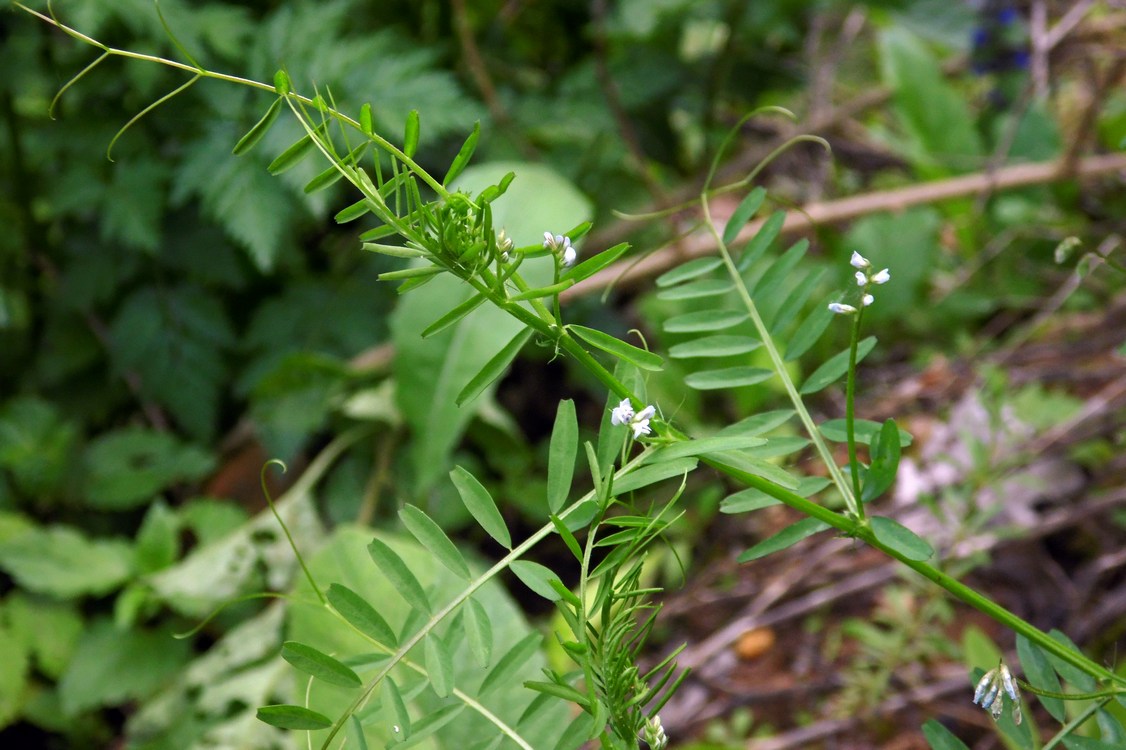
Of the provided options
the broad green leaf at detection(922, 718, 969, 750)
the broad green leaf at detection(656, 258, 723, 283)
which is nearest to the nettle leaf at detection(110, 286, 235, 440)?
the broad green leaf at detection(656, 258, 723, 283)

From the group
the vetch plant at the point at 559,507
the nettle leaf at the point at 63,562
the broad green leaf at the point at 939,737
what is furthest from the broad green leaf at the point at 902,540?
the nettle leaf at the point at 63,562

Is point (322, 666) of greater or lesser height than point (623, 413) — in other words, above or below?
below

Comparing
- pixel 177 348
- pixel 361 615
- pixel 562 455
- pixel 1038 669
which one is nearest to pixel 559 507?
pixel 562 455

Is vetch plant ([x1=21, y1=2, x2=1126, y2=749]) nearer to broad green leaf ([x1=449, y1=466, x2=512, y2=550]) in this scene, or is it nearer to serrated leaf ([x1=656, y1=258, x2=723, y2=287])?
broad green leaf ([x1=449, y1=466, x2=512, y2=550])

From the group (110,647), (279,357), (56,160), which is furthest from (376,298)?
(110,647)

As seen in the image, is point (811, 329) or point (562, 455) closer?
point (562, 455)

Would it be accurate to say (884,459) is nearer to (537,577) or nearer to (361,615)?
(537,577)
